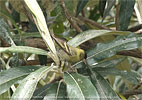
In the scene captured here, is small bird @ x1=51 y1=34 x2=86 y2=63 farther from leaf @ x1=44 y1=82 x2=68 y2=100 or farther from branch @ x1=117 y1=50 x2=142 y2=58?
branch @ x1=117 y1=50 x2=142 y2=58

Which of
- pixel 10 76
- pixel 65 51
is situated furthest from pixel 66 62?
pixel 10 76

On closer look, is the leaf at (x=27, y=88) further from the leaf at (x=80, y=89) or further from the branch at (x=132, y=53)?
the branch at (x=132, y=53)

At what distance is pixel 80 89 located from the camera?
0.52 m

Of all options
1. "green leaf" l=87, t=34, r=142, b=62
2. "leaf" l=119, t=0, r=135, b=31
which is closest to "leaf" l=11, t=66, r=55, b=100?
"green leaf" l=87, t=34, r=142, b=62

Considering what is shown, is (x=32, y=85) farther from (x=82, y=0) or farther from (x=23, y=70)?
(x=82, y=0)

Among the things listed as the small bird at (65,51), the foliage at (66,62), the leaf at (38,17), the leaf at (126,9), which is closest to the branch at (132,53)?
the foliage at (66,62)

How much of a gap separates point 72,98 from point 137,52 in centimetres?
44

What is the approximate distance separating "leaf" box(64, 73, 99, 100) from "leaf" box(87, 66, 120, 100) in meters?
0.09

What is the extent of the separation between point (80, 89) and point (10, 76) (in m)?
0.17

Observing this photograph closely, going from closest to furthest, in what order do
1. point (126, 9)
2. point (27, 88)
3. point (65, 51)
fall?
point (27, 88) < point (65, 51) < point (126, 9)

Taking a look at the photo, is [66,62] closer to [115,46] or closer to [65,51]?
[65,51]

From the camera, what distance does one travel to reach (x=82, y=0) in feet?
2.57

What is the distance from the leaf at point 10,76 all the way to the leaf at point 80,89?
11 centimetres

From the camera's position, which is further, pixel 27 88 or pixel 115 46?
pixel 115 46
